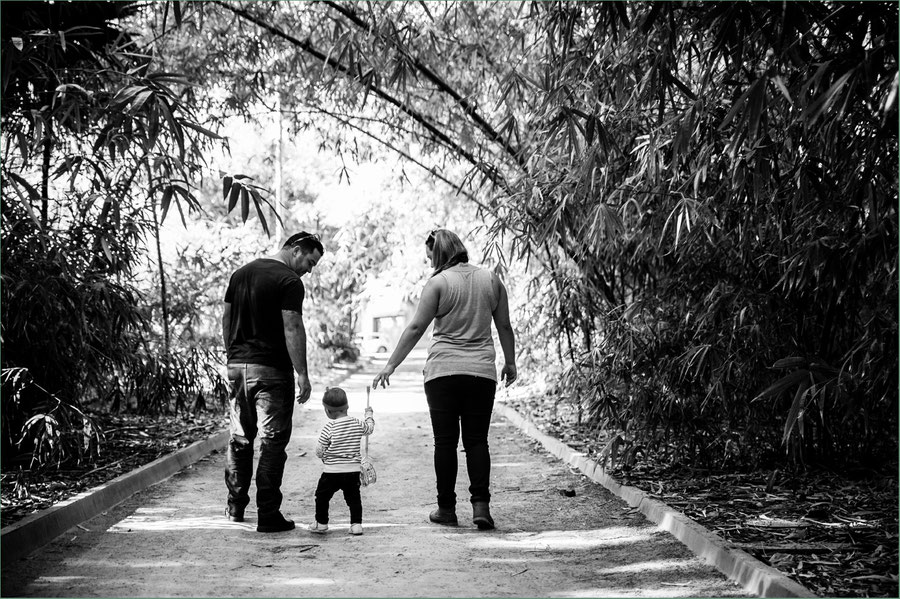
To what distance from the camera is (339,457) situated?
5402 mm

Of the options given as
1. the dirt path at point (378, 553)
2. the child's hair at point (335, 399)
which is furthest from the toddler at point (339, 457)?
the dirt path at point (378, 553)

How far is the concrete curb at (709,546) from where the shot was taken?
4.11m

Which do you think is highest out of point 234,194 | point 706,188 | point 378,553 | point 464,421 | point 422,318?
point 706,188

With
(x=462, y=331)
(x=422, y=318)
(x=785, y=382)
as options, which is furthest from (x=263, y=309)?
(x=785, y=382)

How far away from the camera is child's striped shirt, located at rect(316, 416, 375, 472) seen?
540 cm

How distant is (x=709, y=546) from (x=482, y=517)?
53.6 inches

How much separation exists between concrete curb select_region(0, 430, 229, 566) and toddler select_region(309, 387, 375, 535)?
1466 millimetres

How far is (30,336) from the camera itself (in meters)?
6.75

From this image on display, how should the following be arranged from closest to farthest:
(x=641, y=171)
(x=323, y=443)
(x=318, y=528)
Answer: (x=323, y=443), (x=318, y=528), (x=641, y=171)

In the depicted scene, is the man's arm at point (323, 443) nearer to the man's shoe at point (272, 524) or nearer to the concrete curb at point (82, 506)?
the man's shoe at point (272, 524)

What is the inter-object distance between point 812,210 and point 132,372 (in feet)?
20.7

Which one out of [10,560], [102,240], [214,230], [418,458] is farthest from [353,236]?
[10,560]

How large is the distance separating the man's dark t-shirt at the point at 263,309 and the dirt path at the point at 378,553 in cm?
Result: 104

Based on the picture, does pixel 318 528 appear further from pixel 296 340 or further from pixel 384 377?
pixel 296 340
